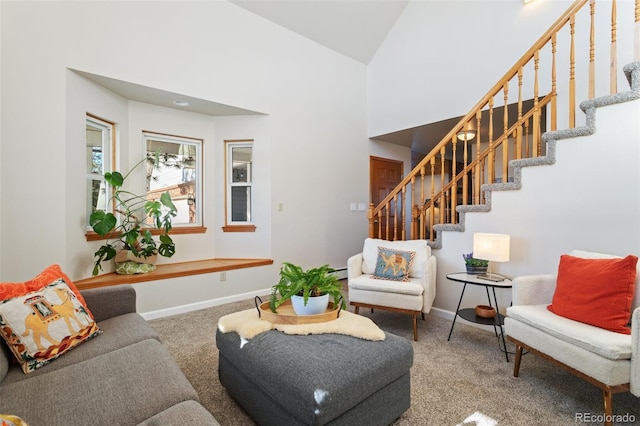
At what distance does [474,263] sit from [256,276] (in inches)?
103

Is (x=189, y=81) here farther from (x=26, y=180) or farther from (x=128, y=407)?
(x=128, y=407)

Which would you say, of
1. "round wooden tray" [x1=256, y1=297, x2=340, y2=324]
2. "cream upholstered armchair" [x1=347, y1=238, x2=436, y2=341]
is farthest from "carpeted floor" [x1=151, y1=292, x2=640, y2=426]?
"round wooden tray" [x1=256, y1=297, x2=340, y2=324]

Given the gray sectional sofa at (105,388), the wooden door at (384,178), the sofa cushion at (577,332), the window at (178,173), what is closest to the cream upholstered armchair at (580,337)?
the sofa cushion at (577,332)

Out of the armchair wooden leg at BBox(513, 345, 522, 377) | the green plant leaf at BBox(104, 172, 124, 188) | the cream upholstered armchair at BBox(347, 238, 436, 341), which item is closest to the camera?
the armchair wooden leg at BBox(513, 345, 522, 377)

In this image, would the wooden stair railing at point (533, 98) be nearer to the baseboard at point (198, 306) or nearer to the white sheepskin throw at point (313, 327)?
the baseboard at point (198, 306)

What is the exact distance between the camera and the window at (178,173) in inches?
159

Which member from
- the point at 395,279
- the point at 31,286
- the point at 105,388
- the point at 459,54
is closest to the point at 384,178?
the point at 459,54

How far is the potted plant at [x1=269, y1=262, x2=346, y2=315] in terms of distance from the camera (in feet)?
6.06

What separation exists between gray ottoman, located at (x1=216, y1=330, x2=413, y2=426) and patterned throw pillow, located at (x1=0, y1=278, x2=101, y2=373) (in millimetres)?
769

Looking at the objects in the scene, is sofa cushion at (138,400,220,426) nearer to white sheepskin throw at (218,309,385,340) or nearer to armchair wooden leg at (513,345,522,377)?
white sheepskin throw at (218,309,385,340)

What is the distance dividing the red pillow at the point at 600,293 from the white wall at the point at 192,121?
3.22 m

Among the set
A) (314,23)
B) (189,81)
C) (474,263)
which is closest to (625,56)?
(474,263)

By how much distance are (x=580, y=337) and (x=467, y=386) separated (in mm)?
700

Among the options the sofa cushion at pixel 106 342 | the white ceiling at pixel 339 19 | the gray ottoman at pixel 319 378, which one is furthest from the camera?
the white ceiling at pixel 339 19
